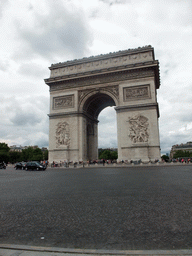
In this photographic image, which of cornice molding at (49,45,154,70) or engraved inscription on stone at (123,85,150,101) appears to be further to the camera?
cornice molding at (49,45,154,70)

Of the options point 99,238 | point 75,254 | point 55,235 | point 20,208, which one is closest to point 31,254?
point 75,254

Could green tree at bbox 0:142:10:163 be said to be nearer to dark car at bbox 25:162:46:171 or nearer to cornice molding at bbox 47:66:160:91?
cornice molding at bbox 47:66:160:91

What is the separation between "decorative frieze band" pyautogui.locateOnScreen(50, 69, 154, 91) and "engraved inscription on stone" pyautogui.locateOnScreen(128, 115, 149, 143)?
6020 millimetres

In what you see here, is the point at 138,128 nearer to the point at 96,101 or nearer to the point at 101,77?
the point at 101,77

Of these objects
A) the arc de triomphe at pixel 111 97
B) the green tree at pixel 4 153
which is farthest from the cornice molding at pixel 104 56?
the green tree at pixel 4 153

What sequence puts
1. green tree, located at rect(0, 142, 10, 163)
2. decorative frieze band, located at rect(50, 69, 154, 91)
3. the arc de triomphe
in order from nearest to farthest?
the arc de triomphe < decorative frieze band, located at rect(50, 69, 154, 91) < green tree, located at rect(0, 142, 10, 163)

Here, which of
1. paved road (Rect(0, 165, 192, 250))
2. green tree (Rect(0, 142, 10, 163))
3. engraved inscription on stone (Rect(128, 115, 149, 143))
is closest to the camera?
paved road (Rect(0, 165, 192, 250))

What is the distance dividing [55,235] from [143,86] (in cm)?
2812

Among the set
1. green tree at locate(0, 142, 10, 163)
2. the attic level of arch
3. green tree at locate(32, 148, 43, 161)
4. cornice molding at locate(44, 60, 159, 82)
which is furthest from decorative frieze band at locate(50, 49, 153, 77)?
green tree at locate(32, 148, 43, 161)

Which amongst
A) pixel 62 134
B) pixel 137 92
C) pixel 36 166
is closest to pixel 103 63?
pixel 137 92

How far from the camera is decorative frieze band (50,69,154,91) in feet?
96.4

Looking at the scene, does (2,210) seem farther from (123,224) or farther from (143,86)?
(143,86)

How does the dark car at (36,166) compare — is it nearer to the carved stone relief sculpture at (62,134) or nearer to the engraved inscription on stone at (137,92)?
the carved stone relief sculpture at (62,134)

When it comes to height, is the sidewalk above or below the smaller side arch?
below
